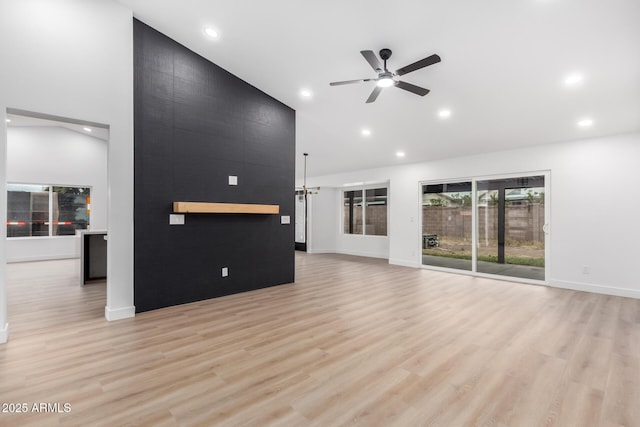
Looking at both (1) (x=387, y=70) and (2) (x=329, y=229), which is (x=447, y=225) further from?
(1) (x=387, y=70)

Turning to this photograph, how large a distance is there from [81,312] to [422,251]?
21.8 feet

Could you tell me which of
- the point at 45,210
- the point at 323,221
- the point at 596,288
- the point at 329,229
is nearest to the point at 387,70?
the point at 596,288

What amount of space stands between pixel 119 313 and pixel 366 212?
291 inches

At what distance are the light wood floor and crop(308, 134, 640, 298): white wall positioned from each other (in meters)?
0.66

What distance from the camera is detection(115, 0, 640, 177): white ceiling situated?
114 inches

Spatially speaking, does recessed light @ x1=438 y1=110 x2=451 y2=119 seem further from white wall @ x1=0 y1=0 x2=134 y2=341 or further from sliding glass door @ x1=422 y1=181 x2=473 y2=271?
white wall @ x1=0 y1=0 x2=134 y2=341

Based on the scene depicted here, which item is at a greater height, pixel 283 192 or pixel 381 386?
pixel 283 192

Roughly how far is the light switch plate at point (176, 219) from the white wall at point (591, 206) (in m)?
5.90

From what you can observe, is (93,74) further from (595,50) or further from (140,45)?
(595,50)

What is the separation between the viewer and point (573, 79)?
3613 mm

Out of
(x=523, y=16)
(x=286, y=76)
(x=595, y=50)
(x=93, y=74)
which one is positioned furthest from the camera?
(x=286, y=76)

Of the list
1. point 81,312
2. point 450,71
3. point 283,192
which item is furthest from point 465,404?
point 81,312

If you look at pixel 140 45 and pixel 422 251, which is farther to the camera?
pixel 422 251

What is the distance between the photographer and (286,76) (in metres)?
4.49
